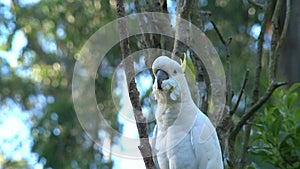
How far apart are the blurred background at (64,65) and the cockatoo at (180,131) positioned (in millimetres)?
1784

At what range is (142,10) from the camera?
301 cm

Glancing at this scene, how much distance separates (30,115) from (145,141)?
5.04 metres

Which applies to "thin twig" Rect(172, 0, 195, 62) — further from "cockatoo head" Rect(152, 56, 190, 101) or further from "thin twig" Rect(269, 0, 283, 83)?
"thin twig" Rect(269, 0, 283, 83)

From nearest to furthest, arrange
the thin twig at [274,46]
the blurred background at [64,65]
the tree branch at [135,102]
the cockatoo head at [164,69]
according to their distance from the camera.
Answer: the tree branch at [135,102] → the cockatoo head at [164,69] → the thin twig at [274,46] → the blurred background at [64,65]

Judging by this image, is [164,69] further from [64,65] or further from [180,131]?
[64,65]

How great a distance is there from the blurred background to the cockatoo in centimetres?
178

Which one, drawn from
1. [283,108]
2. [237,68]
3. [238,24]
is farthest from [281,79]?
[283,108]

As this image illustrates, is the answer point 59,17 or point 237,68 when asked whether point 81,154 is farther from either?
point 237,68

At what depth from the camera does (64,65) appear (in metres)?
6.50

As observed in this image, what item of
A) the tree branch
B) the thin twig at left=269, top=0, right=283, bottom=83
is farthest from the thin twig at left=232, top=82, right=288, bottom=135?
the tree branch

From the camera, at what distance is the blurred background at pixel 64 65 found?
5.11 m

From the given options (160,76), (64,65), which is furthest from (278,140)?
(64,65)

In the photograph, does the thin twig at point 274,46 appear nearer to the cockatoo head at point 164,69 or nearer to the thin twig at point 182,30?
the thin twig at point 182,30

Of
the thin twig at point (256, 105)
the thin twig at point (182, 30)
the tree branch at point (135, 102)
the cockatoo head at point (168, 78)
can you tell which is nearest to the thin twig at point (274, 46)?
the thin twig at point (256, 105)
